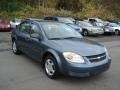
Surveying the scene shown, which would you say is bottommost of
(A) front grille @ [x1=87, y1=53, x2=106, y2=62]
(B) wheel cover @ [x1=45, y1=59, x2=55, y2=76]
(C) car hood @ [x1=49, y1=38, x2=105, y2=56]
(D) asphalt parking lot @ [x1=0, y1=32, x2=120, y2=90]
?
(D) asphalt parking lot @ [x1=0, y1=32, x2=120, y2=90]

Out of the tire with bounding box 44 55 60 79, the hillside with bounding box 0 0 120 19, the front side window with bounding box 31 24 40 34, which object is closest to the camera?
the tire with bounding box 44 55 60 79

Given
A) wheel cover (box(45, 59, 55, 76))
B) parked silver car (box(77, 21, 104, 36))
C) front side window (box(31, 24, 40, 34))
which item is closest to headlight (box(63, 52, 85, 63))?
wheel cover (box(45, 59, 55, 76))

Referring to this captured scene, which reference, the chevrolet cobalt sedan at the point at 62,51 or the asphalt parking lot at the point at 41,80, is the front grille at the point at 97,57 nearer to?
the chevrolet cobalt sedan at the point at 62,51

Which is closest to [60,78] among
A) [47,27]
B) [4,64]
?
[47,27]

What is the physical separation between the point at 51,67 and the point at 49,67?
0.35 ft

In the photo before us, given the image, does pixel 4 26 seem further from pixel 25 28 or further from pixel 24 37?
pixel 24 37

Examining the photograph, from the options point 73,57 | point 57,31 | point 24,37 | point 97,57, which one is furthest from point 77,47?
point 24,37

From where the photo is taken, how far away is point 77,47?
5270 mm

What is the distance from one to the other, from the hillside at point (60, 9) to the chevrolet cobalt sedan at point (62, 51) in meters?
22.6

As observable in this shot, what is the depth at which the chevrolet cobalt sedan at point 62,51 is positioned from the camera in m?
4.94

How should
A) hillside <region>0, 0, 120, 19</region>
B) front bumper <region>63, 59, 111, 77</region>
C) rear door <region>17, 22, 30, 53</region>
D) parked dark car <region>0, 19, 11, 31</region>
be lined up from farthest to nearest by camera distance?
hillside <region>0, 0, 120, 19</region>
parked dark car <region>0, 19, 11, 31</region>
rear door <region>17, 22, 30, 53</region>
front bumper <region>63, 59, 111, 77</region>

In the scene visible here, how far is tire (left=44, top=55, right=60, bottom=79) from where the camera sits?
207 inches

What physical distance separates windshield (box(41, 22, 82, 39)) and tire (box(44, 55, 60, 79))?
71 cm

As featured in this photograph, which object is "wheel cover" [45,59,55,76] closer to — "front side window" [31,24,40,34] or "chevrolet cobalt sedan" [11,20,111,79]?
"chevrolet cobalt sedan" [11,20,111,79]
